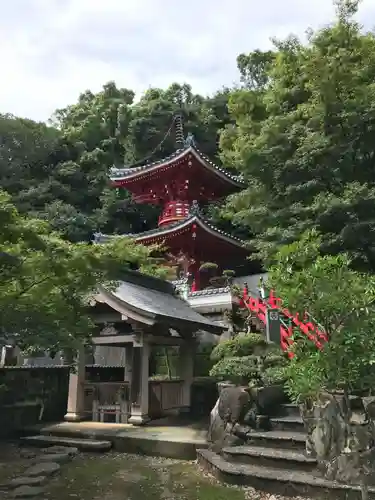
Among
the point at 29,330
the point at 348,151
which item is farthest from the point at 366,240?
the point at 29,330

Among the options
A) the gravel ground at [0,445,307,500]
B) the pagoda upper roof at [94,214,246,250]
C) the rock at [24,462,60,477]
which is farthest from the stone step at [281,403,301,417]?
the pagoda upper roof at [94,214,246,250]

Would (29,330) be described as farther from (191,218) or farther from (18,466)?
(191,218)

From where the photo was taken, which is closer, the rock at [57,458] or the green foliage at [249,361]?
the rock at [57,458]

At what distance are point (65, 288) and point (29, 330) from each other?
84 centimetres

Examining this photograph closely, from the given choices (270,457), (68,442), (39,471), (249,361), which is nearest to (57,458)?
(39,471)

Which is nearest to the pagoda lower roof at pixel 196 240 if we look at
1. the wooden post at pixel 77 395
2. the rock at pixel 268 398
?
the wooden post at pixel 77 395

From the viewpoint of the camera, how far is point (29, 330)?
6344 mm

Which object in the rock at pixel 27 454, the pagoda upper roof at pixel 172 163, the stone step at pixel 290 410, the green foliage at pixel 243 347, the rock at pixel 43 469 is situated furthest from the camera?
the pagoda upper roof at pixel 172 163

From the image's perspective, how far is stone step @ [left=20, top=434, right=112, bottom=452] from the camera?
30.1 feet

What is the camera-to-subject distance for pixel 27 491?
20.4 ft

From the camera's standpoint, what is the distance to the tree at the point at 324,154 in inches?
554

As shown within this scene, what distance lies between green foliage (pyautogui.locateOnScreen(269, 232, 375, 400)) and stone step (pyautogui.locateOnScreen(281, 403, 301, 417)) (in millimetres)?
4459

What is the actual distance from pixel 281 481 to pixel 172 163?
18.0 metres

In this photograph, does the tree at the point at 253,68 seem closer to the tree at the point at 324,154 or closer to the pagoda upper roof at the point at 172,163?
the pagoda upper roof at the point at 172,163
